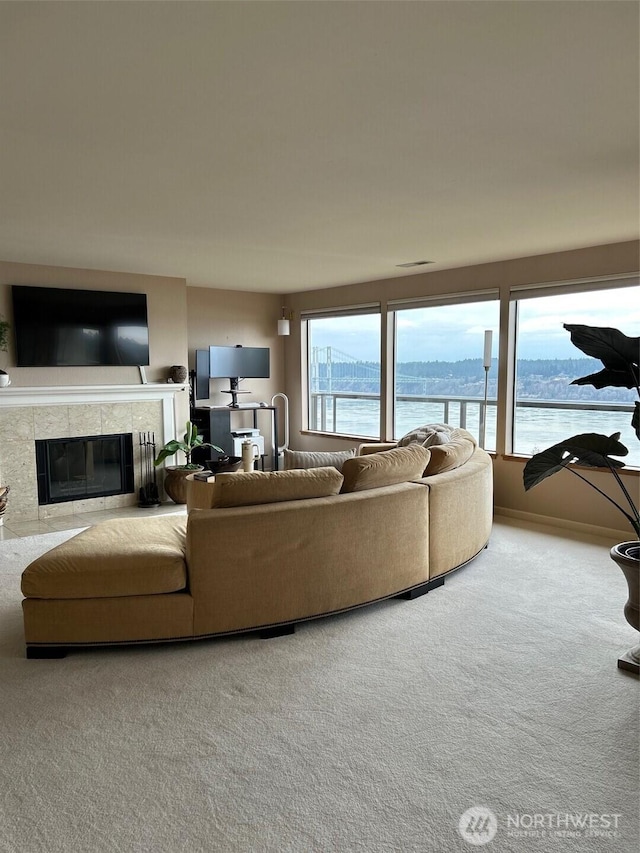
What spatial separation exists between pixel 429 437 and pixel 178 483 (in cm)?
282

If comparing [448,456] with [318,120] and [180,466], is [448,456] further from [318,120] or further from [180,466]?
[180,466]

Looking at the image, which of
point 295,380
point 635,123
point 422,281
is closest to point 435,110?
point 635,123

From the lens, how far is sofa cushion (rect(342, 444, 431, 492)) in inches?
140

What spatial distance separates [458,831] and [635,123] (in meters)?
2.58

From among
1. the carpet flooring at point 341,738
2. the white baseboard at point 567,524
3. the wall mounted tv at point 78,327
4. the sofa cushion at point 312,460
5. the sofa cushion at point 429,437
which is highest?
the wall mounted tv at point 78,327

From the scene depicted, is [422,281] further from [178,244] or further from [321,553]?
[321,553]

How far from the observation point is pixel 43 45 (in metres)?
1.79

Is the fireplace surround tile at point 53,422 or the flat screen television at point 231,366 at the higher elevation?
the flat screen television at point 231,366

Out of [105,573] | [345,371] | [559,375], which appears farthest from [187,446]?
[559,375]

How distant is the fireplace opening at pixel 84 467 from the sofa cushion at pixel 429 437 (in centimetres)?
300

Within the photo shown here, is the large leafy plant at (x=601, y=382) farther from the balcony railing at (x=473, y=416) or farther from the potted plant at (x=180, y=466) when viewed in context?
the potted plant at (x=180, y=466)

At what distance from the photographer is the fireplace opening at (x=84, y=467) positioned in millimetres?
5891

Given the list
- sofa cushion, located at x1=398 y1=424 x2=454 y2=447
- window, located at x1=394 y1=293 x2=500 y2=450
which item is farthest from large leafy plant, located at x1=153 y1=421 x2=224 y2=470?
sofa cushion, located at x1=398 y1=424 x2=454 y2=447

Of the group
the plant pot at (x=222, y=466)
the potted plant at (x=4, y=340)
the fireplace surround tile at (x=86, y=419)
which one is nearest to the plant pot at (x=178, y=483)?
the fireplace surround tile at (x=86, y=419)
